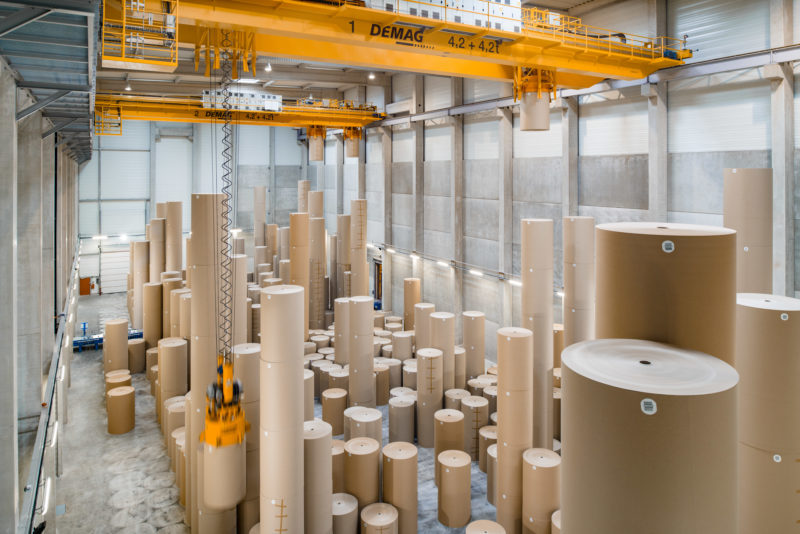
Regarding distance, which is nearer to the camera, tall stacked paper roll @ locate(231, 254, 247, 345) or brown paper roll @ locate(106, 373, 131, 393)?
tall stacked paper roll @ locate(231, 254, 247, 345)

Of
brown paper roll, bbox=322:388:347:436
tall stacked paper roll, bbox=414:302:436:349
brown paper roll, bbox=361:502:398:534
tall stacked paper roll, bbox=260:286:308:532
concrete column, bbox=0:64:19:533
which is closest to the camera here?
concrete column, bbox=0:64:19:533

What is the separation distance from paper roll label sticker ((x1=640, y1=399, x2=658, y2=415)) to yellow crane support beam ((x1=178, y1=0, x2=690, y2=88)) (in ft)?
25.0

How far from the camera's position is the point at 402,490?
28.7 ft

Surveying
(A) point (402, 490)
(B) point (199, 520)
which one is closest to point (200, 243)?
(B) point (199, 520)

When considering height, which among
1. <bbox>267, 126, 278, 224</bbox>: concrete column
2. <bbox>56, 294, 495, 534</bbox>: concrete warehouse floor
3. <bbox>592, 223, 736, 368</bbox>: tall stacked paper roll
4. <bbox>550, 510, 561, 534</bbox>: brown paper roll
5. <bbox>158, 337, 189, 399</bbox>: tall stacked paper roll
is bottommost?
<bbox>56, 294, 495, 534</bbox>: concrete warehouse floor

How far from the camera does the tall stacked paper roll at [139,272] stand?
18000mm

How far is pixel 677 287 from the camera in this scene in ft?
9.59

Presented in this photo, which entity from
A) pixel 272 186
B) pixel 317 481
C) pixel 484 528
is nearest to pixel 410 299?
pixel 484 528

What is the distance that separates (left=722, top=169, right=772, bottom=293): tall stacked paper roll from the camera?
519 centimetres

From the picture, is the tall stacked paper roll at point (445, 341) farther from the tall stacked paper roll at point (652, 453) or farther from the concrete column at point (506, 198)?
the tall stacked paper roll at point (652, 453)

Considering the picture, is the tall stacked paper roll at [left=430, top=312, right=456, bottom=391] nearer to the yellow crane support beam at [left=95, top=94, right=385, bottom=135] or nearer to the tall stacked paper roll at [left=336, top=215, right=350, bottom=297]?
the tall stacked paper roll at [left=336, top=215, right=350, bottom=297]

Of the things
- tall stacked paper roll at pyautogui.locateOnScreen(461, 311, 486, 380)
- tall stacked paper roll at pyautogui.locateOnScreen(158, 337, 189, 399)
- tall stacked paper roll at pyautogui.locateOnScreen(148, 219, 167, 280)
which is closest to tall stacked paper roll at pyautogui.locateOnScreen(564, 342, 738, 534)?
tall stacked paper roll at pyautogui.locateOnScreen(461, 311, 486, 380)

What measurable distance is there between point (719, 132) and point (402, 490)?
9581mm

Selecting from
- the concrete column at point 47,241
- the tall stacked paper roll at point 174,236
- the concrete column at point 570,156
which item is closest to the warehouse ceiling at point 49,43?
the concrete column at point 47,241
